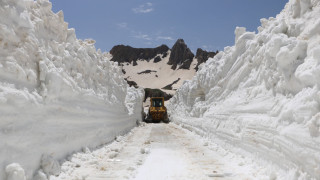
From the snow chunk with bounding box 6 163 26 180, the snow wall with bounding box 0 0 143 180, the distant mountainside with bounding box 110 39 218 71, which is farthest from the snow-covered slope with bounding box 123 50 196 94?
the snow chunk with bounding box 6 163 26 180

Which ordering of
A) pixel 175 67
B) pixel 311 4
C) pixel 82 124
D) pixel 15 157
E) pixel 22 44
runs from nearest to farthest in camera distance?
pixel 15 157, pixel 22 44, pixel 311 4, pixel 82 124, pixel 175 67

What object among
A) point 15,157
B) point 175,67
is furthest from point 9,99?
point 175,67

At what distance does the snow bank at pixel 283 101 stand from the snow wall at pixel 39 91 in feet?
13.3

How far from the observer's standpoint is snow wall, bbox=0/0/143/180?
401 cm

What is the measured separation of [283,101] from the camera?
526cm

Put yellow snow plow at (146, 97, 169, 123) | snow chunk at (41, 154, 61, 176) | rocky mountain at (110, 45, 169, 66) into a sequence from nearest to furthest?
snow chunk at (41, 154, 61, 176)
yellow snow plow at (146, 97, 169, 123)
rocky mountain at (110, 45, 169, 66)

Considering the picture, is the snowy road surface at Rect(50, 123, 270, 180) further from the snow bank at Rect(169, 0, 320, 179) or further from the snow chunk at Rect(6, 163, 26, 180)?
the snow chunk at Rect(6, 163, 26, 180)

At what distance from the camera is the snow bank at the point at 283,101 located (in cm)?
399

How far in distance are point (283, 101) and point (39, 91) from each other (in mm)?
4722

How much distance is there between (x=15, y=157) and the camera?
388 centimetres

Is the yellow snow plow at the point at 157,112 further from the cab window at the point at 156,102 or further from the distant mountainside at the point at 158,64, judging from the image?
the distant mountainside at the point at 158,64

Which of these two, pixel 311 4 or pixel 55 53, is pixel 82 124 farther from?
pixel 311 4

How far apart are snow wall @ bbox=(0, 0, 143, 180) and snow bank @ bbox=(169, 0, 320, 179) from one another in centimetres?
404

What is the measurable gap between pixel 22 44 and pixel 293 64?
523cm
